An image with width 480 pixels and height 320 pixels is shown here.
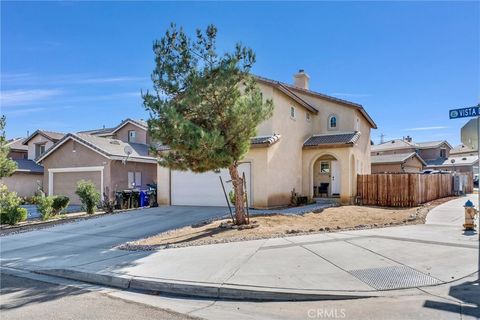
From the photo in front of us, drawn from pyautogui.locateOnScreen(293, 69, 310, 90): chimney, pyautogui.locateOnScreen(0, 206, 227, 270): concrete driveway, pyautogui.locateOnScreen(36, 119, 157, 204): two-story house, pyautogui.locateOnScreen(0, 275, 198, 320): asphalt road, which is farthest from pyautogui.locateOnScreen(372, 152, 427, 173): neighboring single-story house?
pyautogui.locateOnScreen(0, 275, 198, 320): asphalt road

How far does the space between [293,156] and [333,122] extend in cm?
414

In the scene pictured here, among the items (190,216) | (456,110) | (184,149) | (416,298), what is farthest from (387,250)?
(190,216)

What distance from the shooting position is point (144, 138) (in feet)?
108

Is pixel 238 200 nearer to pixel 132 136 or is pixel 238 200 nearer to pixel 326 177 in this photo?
pixel 326 177

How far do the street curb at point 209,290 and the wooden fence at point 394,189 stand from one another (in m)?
15.5

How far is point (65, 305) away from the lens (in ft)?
19.2

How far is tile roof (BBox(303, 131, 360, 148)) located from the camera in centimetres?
2033

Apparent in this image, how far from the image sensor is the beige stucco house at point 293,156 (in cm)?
1784

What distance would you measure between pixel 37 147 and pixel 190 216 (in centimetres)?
2576

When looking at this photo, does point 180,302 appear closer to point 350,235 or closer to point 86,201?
point 350,235

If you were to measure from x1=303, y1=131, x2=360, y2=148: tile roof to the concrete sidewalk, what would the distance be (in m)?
10.4

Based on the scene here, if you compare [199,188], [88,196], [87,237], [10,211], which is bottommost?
[87,237]

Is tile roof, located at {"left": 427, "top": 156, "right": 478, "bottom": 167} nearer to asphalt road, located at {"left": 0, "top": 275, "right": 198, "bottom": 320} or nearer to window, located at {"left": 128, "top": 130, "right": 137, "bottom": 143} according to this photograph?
window, located at {"left": 128, "top": 130, "right": 137, "bottom": 143}

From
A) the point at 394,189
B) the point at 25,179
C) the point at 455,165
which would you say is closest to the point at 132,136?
the point at 25,179
